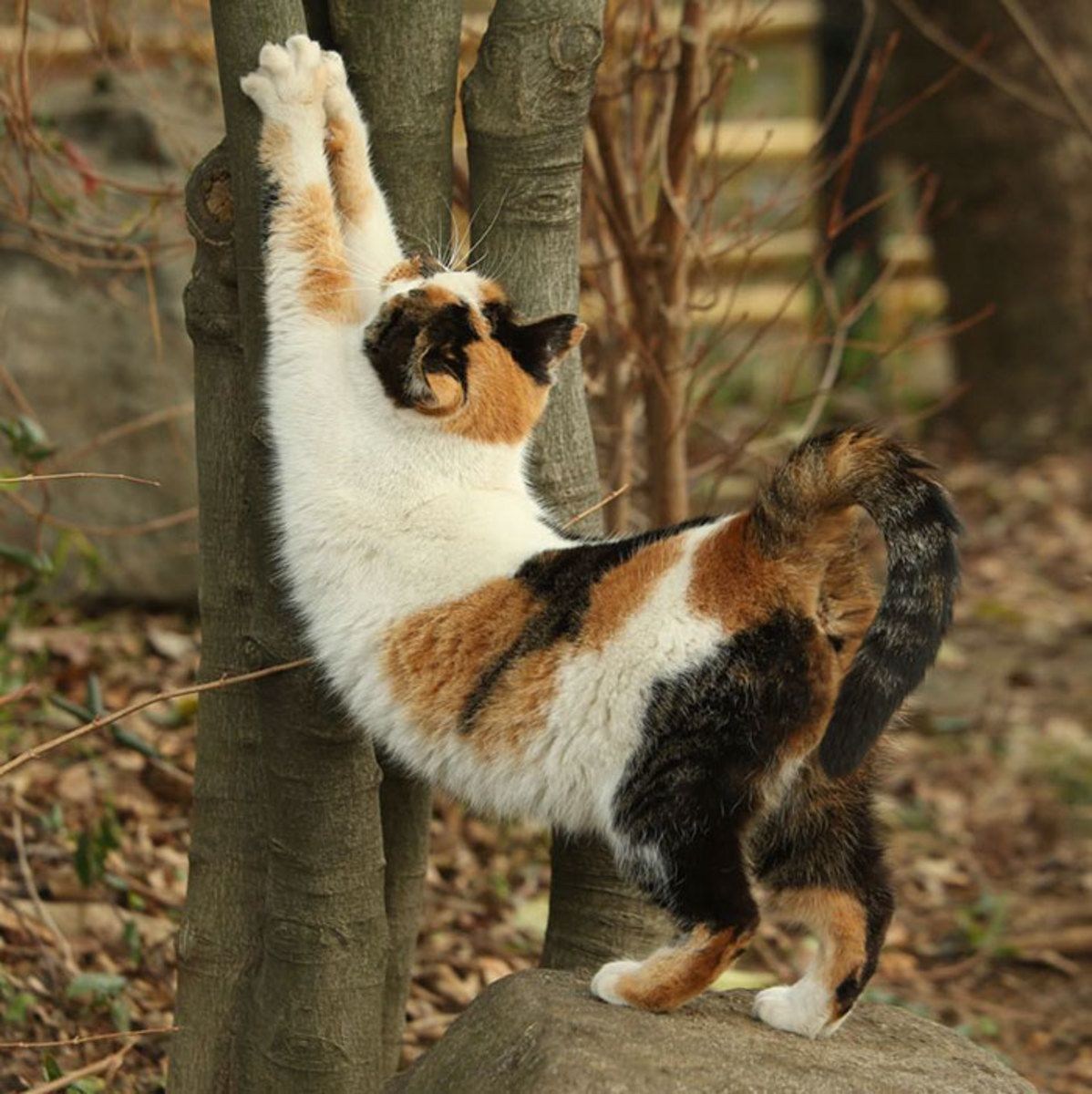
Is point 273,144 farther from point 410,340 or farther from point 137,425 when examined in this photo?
point 137,425

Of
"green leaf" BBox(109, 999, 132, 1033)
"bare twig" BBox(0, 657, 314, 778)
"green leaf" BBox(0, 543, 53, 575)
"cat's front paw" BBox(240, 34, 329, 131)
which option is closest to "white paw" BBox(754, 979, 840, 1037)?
"bare twig" BBox(0, 657, 314, 778)

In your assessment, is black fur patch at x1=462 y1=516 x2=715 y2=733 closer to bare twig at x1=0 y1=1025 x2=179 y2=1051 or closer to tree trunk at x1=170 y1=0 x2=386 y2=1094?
tree trunk at x1=170 y1=0 x2=386 y2=1094

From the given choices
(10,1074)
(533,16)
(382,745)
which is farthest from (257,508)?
(10,1074)

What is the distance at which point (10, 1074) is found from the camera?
296 cm

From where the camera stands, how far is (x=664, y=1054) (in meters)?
2.31

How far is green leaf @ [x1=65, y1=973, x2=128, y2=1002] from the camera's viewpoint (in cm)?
310

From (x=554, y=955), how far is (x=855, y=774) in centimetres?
66

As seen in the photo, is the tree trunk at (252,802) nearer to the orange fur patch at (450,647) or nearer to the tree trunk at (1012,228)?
the orange fur patch at (450,647)

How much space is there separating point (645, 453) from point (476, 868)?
1.22 m

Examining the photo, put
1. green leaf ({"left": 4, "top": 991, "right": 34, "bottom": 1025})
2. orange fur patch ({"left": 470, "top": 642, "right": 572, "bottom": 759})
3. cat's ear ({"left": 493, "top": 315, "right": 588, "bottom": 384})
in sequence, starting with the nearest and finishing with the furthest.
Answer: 1. orange fur patch ({"left": 470, "top": 642, "right": 572, "bottom": 759})
2. cat's ear ({"left": 493, "top": 315, "right": 588, "bottom": 384})
3. green leaf ({"left": 4, "top": 991, "right": 34, "bottom": 1025})

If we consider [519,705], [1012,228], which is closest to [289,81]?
[519,705]

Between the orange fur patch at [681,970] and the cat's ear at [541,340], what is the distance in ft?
3.19

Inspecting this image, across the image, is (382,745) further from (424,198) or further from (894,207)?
(894,207)

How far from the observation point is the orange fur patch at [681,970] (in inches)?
94.7
